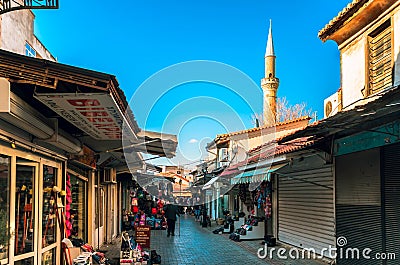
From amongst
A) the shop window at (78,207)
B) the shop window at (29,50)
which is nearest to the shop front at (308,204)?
the shop window at (78,207)

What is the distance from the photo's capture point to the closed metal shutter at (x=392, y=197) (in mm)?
10062

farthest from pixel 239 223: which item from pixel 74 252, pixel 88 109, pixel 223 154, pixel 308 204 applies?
pixel 88 109

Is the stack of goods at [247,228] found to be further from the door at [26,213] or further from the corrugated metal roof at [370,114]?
the door at [26,213]

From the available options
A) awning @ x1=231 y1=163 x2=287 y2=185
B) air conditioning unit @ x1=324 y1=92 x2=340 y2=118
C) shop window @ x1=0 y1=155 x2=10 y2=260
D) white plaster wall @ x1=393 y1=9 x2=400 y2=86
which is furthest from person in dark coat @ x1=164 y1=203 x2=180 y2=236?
shop window @ x1=0 y1=155 x2=10 y2=260

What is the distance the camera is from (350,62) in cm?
1503

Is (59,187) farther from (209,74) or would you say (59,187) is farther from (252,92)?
(252,92)

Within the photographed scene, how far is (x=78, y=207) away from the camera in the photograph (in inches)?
490

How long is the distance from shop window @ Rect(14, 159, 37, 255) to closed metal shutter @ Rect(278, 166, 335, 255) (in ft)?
27.4

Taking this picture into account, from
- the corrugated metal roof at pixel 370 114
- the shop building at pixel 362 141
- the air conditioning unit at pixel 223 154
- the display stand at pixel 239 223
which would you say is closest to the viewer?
the corrugated metal roof at pixel 370 114

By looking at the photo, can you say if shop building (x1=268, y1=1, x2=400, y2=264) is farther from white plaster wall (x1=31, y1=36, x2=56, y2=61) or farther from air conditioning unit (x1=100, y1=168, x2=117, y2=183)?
white plaster wall (x1=31, y1=36, x2=56, y2=61)

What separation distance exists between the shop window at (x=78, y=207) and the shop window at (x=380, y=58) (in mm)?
8706

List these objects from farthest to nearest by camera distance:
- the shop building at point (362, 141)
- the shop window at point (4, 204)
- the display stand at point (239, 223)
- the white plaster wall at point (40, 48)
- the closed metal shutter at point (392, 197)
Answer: the display stand at point (239, 223) → the white plaster wall at point (40, 48) → the closed metal shutter at point (392, 197) → the shop building at point (362, 141) → the shop window at point (4, 204)

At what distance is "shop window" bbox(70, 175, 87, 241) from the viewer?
→ 37.4 ft

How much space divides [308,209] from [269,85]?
32774 mm
